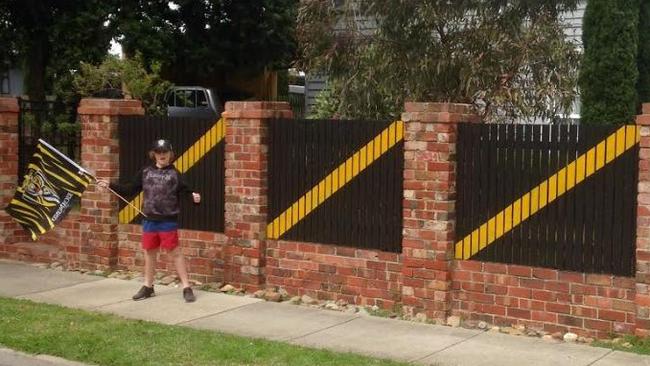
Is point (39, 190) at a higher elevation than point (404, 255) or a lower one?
higher

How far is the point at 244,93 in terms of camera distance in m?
29.0

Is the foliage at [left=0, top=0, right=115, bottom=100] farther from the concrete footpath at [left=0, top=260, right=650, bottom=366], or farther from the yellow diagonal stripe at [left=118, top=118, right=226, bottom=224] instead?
the concrete footpath at [left=0, top=260, right=650, bottom=366]

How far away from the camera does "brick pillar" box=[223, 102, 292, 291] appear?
9.01 meters

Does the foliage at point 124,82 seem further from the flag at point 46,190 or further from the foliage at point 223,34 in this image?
the foliage at point 223,34

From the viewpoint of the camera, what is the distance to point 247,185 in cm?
908

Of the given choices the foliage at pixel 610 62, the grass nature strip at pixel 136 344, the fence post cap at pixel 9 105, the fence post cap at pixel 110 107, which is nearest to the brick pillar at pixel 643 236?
the grass nature strip at pixel 136 344

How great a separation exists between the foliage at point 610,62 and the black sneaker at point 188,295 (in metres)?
6.82

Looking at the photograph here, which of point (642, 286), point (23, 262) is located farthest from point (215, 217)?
point (642, 286)

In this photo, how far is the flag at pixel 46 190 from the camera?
10.3m

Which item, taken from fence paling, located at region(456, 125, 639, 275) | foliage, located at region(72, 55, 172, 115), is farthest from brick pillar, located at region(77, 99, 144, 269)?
fence paling, located at region(456, 125, 639, 275)

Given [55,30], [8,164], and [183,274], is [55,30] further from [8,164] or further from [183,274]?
[183,274]

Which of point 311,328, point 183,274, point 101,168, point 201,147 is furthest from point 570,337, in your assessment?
point 101,168

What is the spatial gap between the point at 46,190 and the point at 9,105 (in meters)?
1.34

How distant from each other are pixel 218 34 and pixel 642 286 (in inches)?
751
